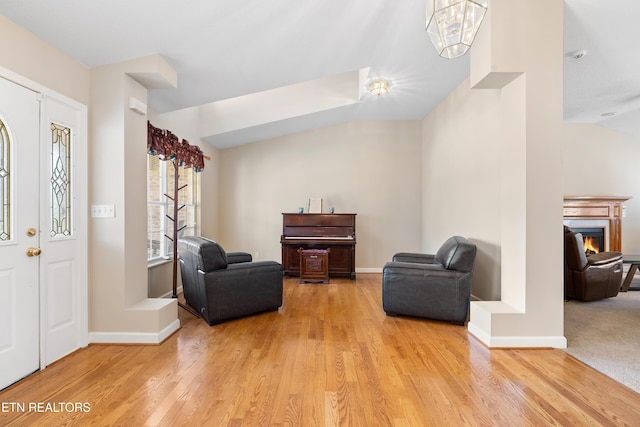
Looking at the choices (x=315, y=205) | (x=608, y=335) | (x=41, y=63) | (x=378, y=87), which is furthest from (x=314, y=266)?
(x=41, y=63)

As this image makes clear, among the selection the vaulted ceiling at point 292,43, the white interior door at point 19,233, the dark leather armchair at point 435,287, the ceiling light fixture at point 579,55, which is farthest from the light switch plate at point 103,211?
the ceiling light fixture at point 579,55

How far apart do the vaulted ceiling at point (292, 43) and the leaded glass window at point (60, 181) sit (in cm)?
67

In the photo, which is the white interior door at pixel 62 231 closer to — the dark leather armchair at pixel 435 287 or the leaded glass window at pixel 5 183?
the leaded glass window at pixel 5 183

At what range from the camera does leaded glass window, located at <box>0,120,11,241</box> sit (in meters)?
2.02

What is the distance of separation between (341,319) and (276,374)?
4.21 feet

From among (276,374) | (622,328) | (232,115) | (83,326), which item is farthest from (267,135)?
(622,328)

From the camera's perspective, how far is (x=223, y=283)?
10.3 feet

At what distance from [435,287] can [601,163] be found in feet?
17.1

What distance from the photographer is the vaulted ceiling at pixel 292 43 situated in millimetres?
2180

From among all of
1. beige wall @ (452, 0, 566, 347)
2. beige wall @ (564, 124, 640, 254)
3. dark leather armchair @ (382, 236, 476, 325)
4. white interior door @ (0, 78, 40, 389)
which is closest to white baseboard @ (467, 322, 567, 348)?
beige wall @ (452, 0, 566, 347)

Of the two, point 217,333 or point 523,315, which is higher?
point 523,315

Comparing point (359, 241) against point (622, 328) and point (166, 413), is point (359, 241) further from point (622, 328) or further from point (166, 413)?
point (166, 413)

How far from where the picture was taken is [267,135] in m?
5.73

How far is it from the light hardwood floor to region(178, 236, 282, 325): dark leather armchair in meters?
0.25
